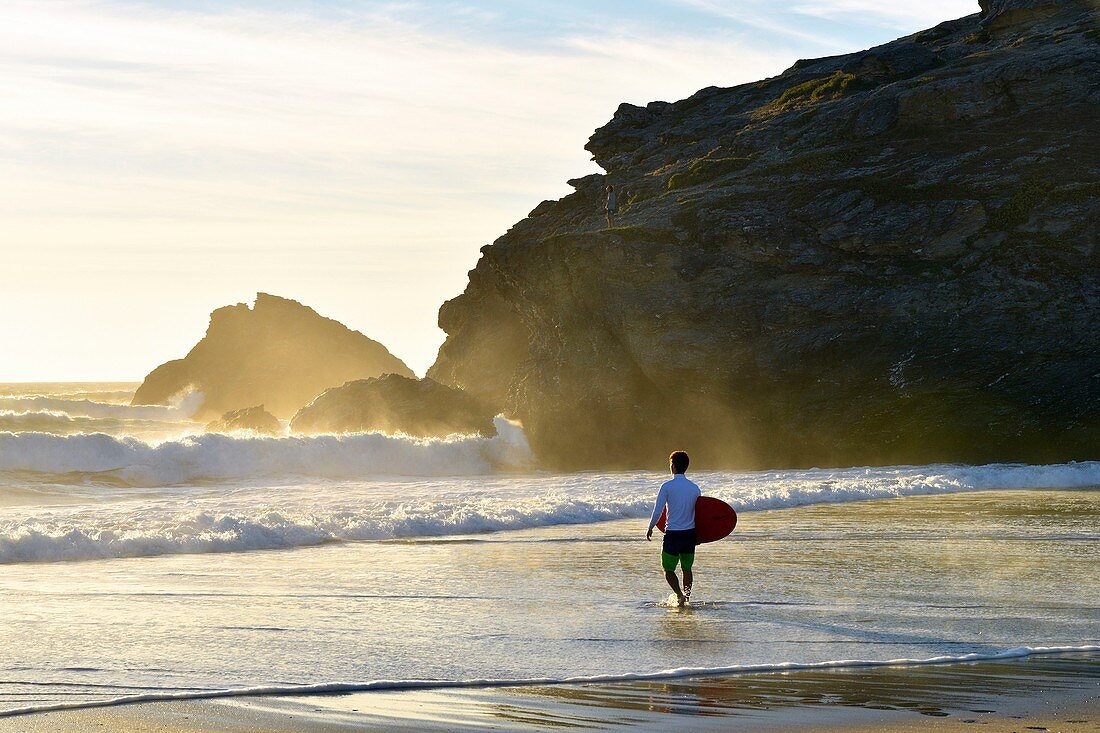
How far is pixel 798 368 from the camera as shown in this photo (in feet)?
140

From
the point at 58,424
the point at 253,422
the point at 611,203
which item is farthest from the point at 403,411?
the point at 58,424

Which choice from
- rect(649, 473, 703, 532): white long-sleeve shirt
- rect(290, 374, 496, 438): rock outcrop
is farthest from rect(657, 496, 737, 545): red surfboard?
rect(290, 374, 496, 438): rock outcrop

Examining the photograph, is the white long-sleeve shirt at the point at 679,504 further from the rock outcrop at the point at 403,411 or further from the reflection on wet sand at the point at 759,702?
the rock outcrop at the point at 403,411

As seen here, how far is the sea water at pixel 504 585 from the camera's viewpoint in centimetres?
988

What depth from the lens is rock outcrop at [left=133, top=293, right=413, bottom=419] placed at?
111m

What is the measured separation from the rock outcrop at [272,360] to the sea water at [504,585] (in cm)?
8127

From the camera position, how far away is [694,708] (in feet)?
27.2

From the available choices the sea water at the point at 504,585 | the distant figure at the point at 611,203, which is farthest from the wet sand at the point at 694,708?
the distant figure at the point at 611,203

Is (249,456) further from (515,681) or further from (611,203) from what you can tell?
(515,681)

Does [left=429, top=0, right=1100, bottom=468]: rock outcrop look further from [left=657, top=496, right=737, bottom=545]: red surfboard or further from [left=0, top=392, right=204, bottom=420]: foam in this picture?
[left=0, top=392, right=204, bottom=420]: foam

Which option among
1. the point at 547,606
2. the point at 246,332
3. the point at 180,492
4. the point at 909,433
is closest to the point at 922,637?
the point at 547,606

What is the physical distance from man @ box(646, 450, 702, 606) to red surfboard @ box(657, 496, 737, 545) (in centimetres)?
11

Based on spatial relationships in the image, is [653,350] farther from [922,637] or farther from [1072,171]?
[922,637]

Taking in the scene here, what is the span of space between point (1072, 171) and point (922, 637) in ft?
118
